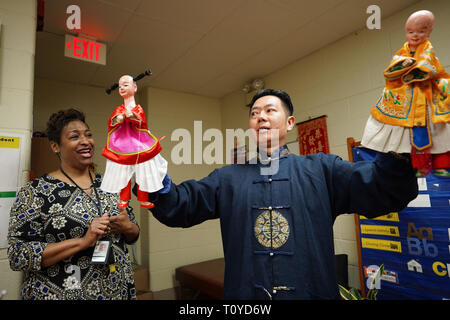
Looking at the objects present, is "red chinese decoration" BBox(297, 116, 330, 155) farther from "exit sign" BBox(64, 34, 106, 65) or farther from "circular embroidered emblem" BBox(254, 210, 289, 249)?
"exit sign" BBox(64, 34, 106, 65)

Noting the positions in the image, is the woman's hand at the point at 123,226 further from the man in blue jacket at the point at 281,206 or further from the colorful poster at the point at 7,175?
the colorful poster at the point at 7,175

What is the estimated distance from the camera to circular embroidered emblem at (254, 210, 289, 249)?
1.07 m

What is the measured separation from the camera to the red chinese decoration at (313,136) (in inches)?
109

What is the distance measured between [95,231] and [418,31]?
143 centimetres

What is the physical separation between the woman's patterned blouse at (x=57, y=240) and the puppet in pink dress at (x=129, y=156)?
22.0 inches

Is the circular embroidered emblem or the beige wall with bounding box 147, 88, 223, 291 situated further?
the beige wall with bounding box 147, 88, 223, 291

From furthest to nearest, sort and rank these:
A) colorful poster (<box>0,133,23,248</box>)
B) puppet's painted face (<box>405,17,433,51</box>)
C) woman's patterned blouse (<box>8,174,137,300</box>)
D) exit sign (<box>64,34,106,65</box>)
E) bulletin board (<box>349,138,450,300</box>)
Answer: exit sign (<box>64,34,106,65</box>), bulletin board (<box>349,138,450,300</box>), colorful poster (<box>0,133,23,248</box>), woman's patterned blouse (<box>8,174,137,300</box>), puppet's painted face (<box>405,17,433,51</box>)

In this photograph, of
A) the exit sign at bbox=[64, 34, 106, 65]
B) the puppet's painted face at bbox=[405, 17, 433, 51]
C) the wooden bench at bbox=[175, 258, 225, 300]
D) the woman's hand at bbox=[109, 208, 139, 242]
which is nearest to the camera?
the puppet's painted face at bbox=[405, 17, 433, 51]

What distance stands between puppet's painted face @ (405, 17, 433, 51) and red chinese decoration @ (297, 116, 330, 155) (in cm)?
199

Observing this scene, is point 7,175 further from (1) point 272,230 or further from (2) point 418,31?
(2) point 418,31

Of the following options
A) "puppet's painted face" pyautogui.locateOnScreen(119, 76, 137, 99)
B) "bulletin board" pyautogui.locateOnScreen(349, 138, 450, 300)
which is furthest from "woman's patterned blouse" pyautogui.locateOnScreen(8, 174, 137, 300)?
"bulletin board" pyautogui.locateOnScreen(349, 138, 450, 300)

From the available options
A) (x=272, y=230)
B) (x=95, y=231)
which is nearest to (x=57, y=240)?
(x=95, y=231)

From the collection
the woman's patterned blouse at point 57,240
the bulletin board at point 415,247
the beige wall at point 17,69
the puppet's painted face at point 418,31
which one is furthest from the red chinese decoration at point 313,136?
the beige wall at point 17,69
